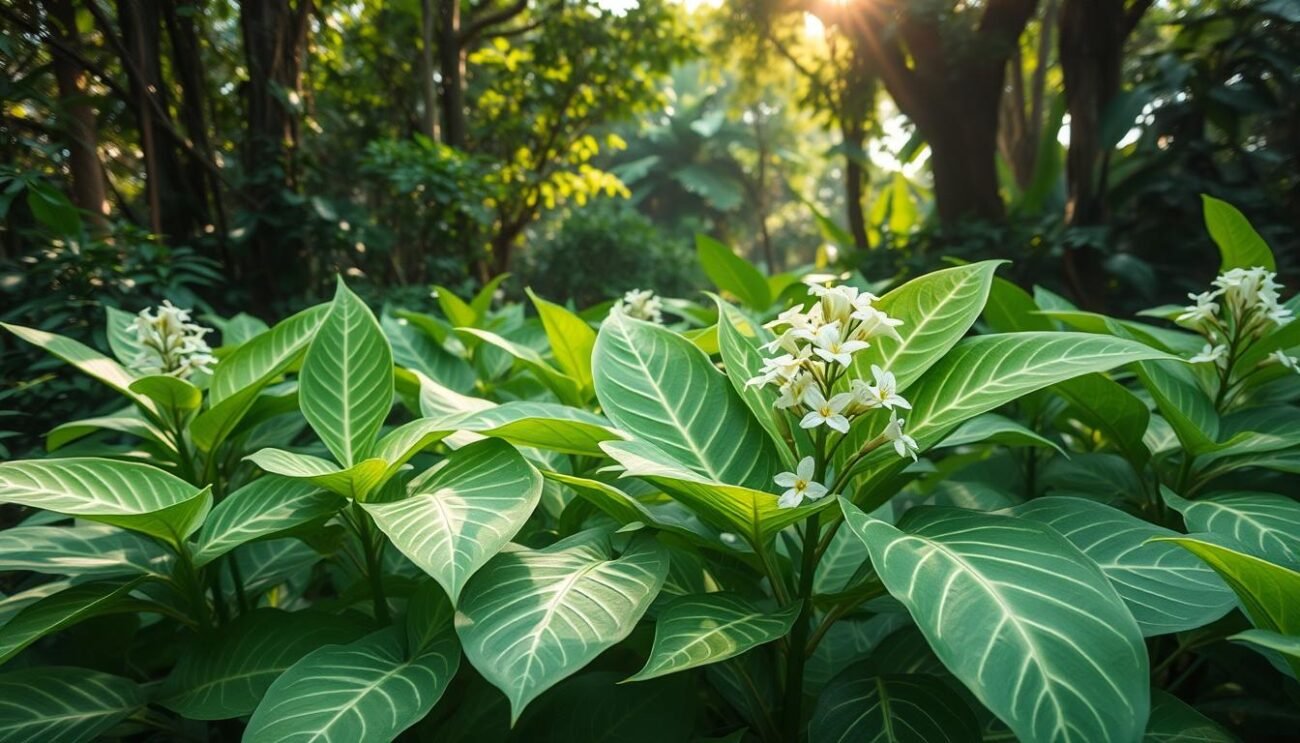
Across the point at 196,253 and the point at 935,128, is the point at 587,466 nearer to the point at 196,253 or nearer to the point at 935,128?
the point at 196,253

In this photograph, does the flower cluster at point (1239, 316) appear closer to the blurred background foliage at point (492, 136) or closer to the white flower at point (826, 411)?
the white flower at point (826, 411)

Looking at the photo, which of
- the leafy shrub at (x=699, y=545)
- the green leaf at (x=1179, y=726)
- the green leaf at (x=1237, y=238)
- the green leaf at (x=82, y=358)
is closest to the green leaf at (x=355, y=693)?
the leafy shrub at (x=699, y=545)

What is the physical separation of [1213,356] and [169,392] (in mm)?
1682

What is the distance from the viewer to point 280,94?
9.82 feet

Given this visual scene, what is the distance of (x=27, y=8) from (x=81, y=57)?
0.18 metres

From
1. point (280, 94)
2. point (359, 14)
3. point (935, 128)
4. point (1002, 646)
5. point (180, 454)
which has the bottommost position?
point (1002, 646)

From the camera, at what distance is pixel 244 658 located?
0.95 m

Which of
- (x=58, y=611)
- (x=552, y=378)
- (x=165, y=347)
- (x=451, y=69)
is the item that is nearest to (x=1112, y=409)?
(x=552, y=378)

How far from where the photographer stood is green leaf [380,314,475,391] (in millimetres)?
1627

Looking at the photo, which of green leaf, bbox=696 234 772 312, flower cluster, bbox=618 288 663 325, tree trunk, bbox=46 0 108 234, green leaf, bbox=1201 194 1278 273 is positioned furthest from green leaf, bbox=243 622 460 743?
tree trunk, bbox=46 0 108 234

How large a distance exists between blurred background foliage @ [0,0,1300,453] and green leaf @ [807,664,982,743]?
171 centimetres

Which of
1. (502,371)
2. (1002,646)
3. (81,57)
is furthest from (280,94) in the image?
(1002,646)

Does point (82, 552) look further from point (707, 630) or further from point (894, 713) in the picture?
point (894, 713)

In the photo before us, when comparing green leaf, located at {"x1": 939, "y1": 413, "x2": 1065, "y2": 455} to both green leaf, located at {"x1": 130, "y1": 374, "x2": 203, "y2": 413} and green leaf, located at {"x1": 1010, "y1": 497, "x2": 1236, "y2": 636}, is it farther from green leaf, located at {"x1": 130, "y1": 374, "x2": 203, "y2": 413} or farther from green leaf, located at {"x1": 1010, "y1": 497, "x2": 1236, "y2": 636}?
green leaf, located at {"x1": 130, "y1": 374, "x2": 203, "y2": 413}
